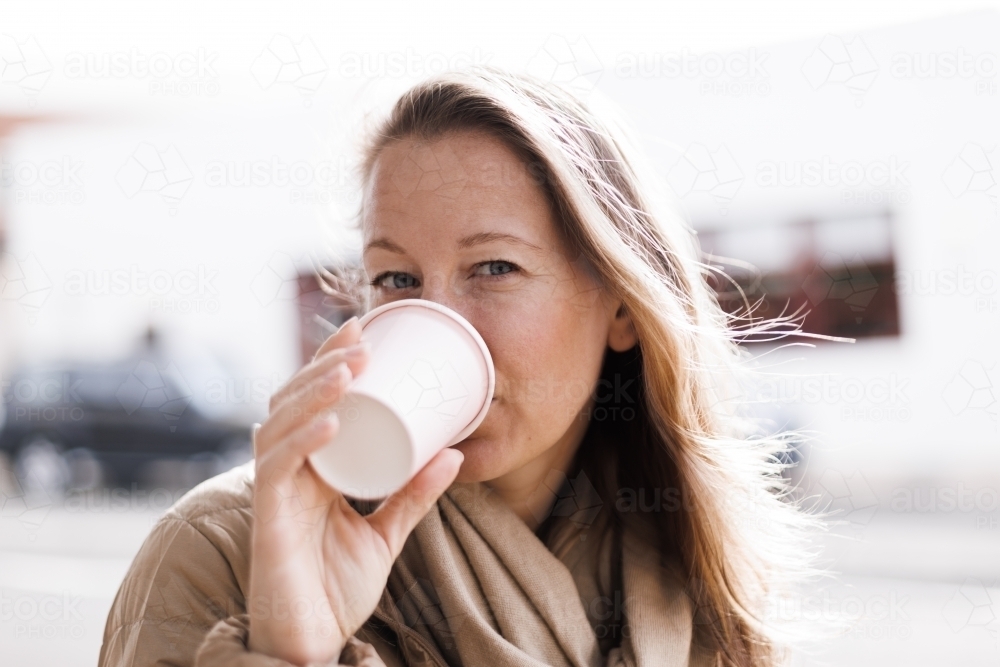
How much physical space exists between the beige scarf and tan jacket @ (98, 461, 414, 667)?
60 millimetres

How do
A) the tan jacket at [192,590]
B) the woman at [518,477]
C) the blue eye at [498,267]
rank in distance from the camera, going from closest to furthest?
the woman at [518,477], the tan jacket at [192,590], the blue eye at [498,267]

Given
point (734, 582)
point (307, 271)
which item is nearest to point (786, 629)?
point (734, 582)

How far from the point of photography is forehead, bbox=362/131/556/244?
1.17 metres

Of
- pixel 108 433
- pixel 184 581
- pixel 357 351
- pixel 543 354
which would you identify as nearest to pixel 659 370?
pixel 543 354

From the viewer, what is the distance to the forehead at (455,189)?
46.0 inches

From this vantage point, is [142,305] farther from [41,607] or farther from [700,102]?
[700,102]

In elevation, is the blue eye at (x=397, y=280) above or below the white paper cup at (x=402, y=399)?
above

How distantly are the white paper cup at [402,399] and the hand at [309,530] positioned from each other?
23mm

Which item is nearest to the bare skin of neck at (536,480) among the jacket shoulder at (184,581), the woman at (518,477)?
the woman at (518,477)

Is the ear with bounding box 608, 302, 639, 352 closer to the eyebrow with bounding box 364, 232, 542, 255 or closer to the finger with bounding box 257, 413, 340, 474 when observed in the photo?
the eyebrow with bounding box 364, 232, 542, 255

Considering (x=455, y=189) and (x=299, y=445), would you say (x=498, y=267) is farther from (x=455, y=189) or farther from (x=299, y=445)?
(x=299, y=445)

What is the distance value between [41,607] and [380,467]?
4782 mm

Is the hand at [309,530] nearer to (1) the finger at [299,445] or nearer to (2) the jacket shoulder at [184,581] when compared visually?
(1) the finger at [299,445]

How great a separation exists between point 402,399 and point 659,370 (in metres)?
0.60
